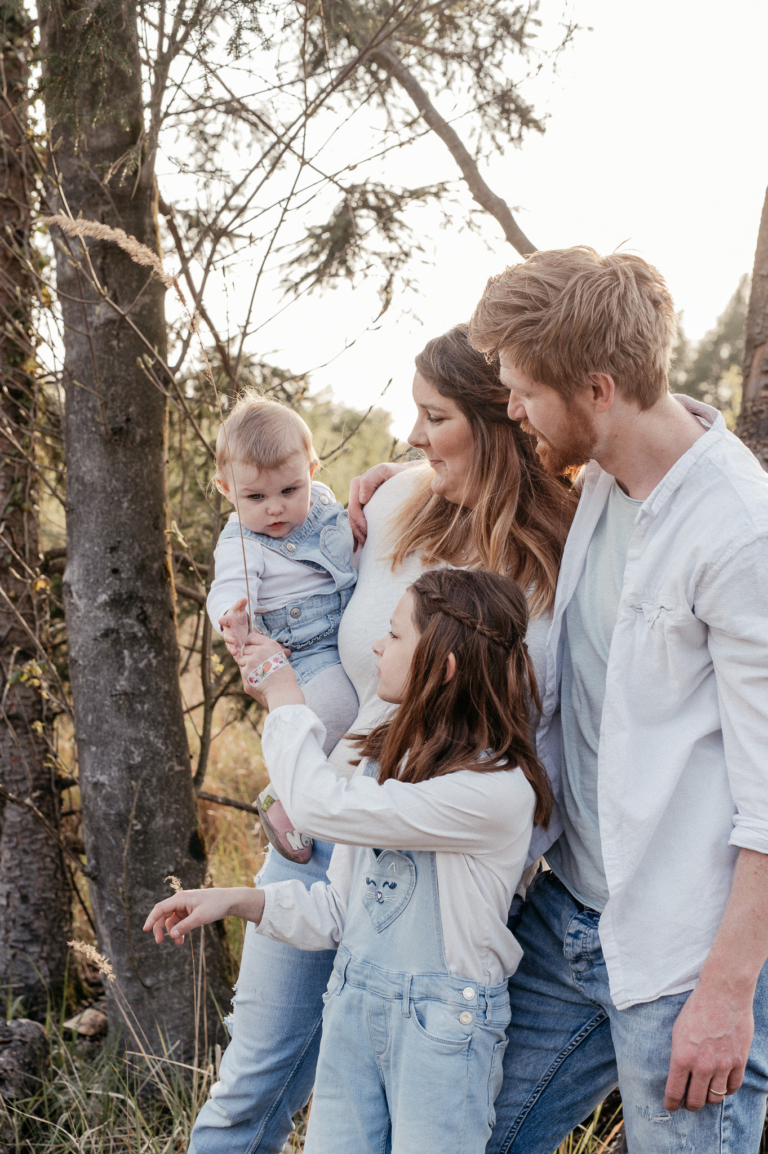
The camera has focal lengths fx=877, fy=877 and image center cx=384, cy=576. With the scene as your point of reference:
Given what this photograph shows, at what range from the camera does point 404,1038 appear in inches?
60.4

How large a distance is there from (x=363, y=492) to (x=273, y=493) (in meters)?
0.28

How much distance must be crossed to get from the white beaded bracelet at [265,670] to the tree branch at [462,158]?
1626 mm

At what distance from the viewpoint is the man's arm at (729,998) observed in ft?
4.52

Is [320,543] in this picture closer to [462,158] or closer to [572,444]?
[572,444]

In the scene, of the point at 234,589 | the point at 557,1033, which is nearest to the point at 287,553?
the point at 234,589

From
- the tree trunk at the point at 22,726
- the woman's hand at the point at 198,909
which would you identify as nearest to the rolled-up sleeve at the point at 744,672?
the woman's hand at the point at 198,909

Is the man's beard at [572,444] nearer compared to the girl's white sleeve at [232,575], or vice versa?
the man's beard at [572,444]

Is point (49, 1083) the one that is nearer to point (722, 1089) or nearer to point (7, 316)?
point (722, 1089)

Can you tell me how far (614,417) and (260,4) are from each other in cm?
192

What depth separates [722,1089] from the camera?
55.9 inches

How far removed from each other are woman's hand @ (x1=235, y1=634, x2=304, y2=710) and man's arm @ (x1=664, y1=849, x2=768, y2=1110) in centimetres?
85

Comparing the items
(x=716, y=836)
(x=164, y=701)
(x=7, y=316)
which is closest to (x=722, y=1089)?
(x=716, y=836)

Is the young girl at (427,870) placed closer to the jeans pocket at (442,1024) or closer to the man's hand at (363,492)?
the jeans pocket at (442,1024)

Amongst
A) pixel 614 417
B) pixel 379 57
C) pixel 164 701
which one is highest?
pixel 379 57
